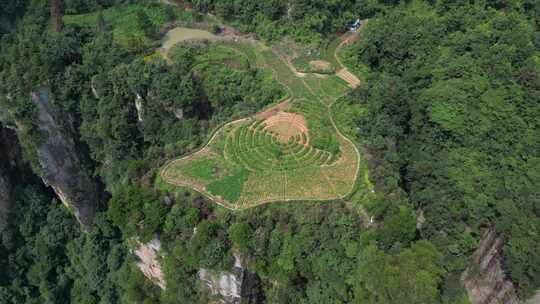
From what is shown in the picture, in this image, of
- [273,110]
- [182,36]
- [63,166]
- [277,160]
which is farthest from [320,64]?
[63,166]

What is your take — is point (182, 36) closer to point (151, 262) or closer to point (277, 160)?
point (277, 160)

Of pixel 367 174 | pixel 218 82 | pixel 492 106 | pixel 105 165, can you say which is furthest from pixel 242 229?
pixel 492 106

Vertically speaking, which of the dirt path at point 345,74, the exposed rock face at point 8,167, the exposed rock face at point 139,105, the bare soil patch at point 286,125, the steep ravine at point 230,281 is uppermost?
the dirt path at point 345,74

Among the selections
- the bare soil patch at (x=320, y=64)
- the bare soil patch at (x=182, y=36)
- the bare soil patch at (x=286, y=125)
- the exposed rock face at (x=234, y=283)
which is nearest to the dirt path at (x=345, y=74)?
the bare soil patch at (x=320, y=64)

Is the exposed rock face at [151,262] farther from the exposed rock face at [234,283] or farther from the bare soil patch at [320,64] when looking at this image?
the bare soil patch at [320,64]

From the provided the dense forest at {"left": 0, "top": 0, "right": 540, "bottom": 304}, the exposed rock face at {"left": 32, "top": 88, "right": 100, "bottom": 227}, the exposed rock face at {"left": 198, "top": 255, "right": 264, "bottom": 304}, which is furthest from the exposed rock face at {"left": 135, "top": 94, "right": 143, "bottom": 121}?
the exposed rock face at {"left": 198, "top": 255, "right": 264, "bottom": 304}

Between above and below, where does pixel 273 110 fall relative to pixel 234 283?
above
